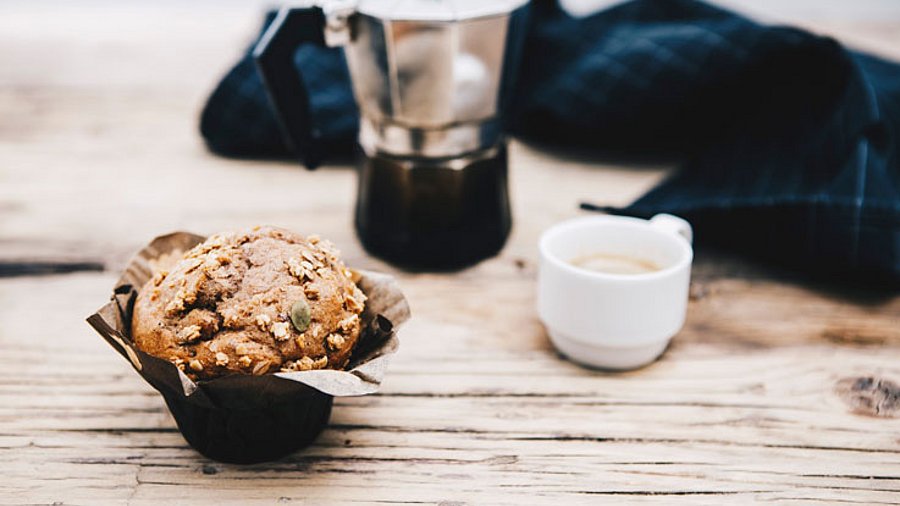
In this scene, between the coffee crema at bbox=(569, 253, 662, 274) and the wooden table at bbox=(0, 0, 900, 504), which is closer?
the wooden table at bbox=(0, 0, 900, 504)

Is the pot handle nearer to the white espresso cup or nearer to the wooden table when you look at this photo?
the wooden table

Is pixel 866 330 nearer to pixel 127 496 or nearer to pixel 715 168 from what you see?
pixel 715 168

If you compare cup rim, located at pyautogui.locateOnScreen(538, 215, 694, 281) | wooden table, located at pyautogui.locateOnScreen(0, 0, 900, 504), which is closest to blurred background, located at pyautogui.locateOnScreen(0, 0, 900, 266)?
wooden table, located at pyautogui.locateOnScreen(0, 0, 900, 504)

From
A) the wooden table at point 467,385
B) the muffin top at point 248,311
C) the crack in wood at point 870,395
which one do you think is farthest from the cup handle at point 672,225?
the muffin top at point 248,311

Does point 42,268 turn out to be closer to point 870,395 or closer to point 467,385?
point 467,385

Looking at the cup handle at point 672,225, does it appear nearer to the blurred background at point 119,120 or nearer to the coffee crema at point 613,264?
the coffee crema at point 613,264

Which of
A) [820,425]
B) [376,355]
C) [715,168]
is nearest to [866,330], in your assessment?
[820,425]
